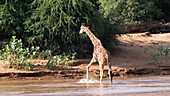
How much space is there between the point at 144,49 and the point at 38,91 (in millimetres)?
12372

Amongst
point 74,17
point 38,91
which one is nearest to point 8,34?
point 74,17

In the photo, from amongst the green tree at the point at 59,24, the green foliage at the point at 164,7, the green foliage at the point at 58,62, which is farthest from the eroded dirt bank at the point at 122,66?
the green foliage at the point at 164,7

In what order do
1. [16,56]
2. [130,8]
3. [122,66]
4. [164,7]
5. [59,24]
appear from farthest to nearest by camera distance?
[164,7] < [130,8] < [59,24] < [122,66] < [16,56]

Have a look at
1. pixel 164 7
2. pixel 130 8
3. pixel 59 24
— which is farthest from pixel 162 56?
pixel 164 7

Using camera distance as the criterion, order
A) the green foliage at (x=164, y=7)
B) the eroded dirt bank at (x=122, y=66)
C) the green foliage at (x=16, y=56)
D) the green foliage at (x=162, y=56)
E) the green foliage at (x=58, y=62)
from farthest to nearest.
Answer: the green foliage at (x=164, y=7) → the green foliage at (x=162, y=56) → the green foliage at (x=58, y=62) → the green foliage at (x=16, y=56) → the eroded dirt bank at (x=122, y=66)

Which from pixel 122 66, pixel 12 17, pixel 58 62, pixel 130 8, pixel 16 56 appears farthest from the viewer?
pixel 130 8

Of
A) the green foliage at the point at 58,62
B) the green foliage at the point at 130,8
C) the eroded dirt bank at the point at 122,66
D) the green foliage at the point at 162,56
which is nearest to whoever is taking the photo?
the eroded dirt bank at the point at 122,66

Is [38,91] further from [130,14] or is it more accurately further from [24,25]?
[130,14]

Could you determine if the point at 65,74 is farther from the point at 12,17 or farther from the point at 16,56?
the point at 12,17

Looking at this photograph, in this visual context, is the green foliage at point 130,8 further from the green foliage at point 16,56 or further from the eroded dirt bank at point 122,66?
the green foliage at point 16,56

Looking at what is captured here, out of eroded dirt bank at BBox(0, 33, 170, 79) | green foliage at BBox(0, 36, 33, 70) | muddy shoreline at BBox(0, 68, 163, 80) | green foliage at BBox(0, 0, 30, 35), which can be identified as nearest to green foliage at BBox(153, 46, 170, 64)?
eroded dirt bank at BBox(0, 33, 170, 79)

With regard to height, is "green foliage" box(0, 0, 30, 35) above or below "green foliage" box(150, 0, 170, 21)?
below

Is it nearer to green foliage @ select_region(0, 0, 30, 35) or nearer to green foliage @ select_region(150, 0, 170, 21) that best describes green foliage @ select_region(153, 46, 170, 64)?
green foliage @ select_region(0, 0, 30, 35)

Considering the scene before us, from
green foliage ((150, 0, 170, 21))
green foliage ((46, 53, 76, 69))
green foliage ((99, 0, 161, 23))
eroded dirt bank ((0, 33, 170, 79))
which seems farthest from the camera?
green foliage ((150, 0, 170, 21))
